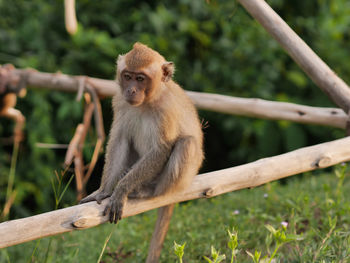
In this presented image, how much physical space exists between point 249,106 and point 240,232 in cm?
210

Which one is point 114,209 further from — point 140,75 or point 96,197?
point 140,75

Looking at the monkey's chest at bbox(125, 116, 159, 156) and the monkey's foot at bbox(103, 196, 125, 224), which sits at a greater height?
the monkey's chest at bbox(125, 116, 159, 156)

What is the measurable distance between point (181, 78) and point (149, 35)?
993mm

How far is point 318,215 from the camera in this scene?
205 inches

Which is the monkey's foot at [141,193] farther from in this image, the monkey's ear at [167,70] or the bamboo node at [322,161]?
the bamboo node at [322,161]

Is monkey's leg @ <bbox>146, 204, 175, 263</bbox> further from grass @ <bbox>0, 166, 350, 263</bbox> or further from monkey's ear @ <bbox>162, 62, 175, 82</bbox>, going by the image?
monkey's ear @ <bbox>162, 62, 175, 82</bbox>

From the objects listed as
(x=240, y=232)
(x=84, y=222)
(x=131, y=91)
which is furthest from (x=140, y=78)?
(x=240, y=232)

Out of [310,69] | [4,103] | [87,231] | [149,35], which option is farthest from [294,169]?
[149,35]

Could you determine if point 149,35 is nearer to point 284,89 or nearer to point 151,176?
point 284,89

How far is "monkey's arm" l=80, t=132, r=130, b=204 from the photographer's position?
14.0 ft

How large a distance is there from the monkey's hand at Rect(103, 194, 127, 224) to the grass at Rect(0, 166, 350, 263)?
38 cm

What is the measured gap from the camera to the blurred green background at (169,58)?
338 inches

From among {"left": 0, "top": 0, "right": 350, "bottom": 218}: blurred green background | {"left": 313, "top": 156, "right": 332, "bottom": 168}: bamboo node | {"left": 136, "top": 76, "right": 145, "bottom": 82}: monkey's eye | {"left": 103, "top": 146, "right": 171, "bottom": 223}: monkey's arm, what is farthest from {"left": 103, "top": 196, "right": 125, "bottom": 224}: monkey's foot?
{"left": 0, "top": 0, "right": 350, "bottom": 218}: blurred green background

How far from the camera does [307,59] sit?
5160mm
